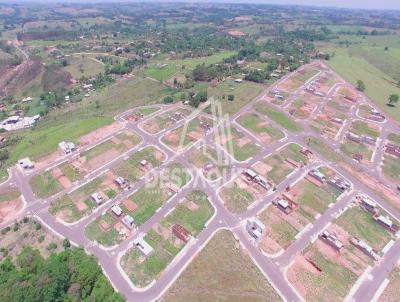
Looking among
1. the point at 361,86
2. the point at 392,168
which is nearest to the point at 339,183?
the point at 392,168

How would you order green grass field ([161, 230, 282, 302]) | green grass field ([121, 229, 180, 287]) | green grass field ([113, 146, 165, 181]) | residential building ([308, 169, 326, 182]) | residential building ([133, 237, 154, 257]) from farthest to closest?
green grass field ([113, 146, 165, 181])
residential building ([308, 169, 326, 182])
residential building ([133, 237, 154, 257])
green grass field ([121, 229, 180, 287])
green grass field ([161, 230, 282, 302])

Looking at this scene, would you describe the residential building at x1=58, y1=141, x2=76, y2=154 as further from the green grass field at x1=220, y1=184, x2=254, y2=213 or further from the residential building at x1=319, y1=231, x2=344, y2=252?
the residential building at x1=319, y1=231, x2=344, y2=252

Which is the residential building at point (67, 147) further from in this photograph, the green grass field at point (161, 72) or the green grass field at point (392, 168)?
the green grass field at point (392, 168)

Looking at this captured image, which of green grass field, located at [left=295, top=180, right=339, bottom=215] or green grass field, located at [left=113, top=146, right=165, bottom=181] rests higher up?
green grass field, located at [left=295, top=180, right=339, bottom=215]

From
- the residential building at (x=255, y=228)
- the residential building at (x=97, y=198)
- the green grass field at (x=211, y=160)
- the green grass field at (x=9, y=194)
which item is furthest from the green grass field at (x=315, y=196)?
the green grass field at (x=9, y=194)

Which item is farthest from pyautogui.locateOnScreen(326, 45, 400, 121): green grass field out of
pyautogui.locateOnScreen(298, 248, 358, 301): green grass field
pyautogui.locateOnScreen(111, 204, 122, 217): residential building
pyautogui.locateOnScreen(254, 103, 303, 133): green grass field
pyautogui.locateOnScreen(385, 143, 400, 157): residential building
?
pyautogui.locateOnScreen(111, 204, 122, 217): residential building
